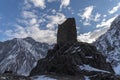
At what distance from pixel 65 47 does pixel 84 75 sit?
30.9 m

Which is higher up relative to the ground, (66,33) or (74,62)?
(66,33)

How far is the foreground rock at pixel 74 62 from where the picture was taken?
118 metres

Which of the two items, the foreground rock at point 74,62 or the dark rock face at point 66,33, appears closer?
the foreground rock at point 74,62

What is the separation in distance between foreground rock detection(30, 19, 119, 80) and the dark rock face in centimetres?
82

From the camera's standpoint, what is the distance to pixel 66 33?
153 metres

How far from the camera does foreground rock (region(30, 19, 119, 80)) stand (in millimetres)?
118281

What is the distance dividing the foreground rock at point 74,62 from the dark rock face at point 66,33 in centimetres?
82

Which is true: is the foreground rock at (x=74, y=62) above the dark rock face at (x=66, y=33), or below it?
below

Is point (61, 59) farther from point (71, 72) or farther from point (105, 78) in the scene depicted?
point (105, 78)

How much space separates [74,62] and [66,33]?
30.5 meters

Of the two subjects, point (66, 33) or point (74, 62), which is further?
point (66, 33)

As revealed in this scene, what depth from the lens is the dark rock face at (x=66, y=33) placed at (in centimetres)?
15150

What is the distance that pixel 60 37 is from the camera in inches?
6033

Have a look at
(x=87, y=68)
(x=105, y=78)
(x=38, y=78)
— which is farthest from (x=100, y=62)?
(x=38, y=78)
